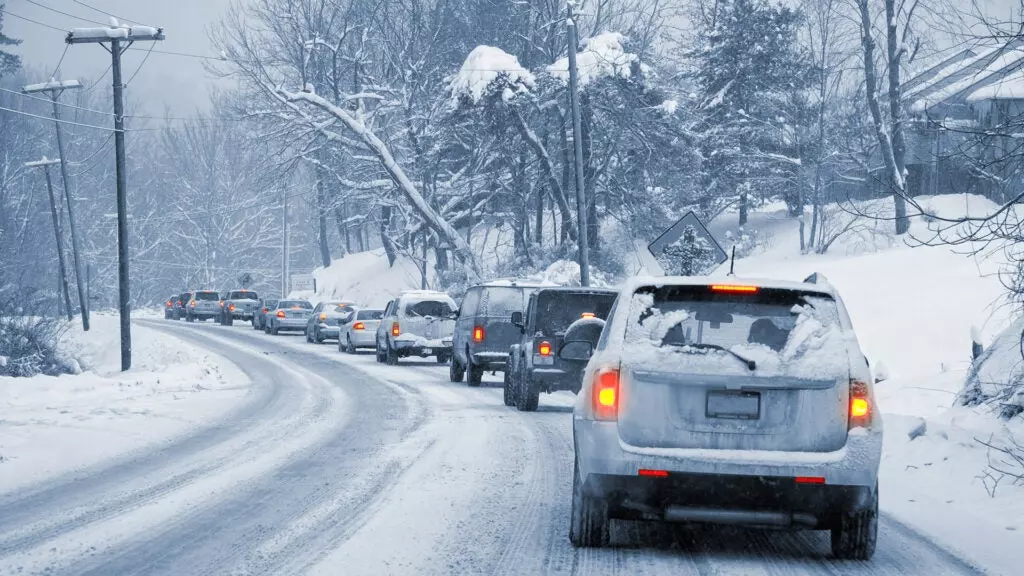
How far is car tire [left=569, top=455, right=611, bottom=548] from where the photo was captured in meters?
7.07

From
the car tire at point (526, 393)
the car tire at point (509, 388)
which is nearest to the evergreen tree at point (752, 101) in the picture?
the car tire at point (509, 388)

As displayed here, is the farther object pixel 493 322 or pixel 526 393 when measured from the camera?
pixel 493 322

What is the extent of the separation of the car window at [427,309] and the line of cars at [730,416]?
72.3 feet

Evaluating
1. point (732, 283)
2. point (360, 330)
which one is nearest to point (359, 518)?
point (732, 283)

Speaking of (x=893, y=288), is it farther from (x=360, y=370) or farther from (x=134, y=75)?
(x=134, y=75)

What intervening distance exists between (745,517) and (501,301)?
1554 centimetres

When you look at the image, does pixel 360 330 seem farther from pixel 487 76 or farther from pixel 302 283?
pixel 302 283

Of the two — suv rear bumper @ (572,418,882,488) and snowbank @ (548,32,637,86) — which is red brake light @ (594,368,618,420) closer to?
suv rear bumper @ (572,418,882,488)

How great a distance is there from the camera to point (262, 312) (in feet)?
178

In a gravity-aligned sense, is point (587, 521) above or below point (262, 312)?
above

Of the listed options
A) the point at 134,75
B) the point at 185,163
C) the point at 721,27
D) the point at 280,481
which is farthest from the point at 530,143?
the point at 185,163

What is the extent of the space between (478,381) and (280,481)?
12976mm

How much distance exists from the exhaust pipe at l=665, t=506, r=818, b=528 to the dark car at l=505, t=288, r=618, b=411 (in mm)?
9951

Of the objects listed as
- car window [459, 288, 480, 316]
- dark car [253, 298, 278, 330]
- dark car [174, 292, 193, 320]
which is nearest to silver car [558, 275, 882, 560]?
car window [459, 288, 480, 316]
